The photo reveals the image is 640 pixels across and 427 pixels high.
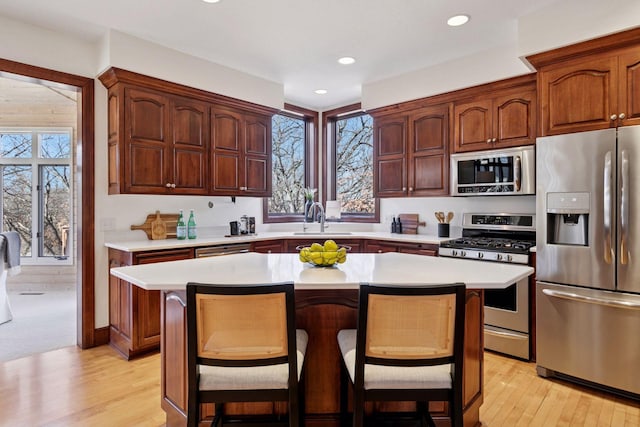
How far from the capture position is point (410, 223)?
459 centimetres

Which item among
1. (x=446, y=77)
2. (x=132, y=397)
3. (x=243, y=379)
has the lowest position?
(x=132, y=397)

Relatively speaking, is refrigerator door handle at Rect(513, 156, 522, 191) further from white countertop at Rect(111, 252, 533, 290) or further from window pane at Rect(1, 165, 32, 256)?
window pane at Rect(1, 165, 32, 256)

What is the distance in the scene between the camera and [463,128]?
12.5 ft

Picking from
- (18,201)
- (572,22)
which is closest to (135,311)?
(572,22)

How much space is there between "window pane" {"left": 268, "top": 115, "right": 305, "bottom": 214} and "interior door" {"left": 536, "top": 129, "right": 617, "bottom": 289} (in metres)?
3.26

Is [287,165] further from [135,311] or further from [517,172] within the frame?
[517,172]

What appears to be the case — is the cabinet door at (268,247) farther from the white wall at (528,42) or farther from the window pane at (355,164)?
the white wall at (528,42)

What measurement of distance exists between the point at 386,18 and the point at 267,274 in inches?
89.8

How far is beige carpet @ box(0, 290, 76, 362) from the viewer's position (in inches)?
133

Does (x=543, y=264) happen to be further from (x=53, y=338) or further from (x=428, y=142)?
(x=53, y=338)

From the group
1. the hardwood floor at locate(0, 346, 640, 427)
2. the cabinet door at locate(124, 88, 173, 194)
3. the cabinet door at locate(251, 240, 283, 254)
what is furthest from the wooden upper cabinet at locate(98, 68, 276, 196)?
the hardwood floor at locate(0, 346, 640, 427)

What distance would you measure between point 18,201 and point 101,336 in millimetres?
3586

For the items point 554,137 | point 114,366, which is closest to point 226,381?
point 114,366

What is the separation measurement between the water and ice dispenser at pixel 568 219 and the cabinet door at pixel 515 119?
2.67ft
